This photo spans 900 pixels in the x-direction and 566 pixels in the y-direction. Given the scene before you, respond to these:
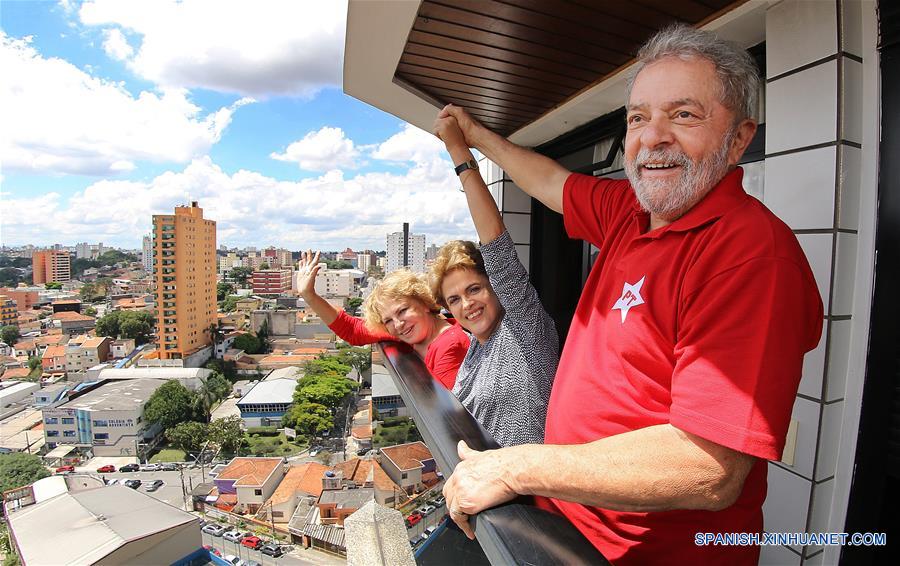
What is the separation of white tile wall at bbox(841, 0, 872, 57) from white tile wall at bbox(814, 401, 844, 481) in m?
0.87

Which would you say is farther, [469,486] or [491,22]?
[491,22]

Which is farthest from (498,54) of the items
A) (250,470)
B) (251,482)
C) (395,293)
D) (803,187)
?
(250,470)

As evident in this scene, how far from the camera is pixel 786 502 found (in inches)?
46.8

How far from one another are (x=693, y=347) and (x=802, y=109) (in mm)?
1010

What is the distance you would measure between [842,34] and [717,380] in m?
1.11

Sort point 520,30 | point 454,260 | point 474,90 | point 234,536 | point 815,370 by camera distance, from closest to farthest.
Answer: point 815,370, point 454,260, point 520,30, point 474,90, point 234,536

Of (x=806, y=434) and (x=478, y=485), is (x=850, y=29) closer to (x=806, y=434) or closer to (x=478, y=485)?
(x=806, y=434)

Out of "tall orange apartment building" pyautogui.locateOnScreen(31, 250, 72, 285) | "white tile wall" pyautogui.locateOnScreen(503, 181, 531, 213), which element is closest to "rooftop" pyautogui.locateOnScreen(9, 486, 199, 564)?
"white tile wall" pyautogui.locateOnScreen(503, 181, 531, 213)

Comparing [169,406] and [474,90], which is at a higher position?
[474,90]

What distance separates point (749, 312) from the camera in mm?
490

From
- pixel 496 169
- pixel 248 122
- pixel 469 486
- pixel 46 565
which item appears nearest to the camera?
pixel 469 486

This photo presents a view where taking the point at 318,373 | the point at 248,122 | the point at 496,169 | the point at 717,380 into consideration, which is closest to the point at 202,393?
the point at 318,373

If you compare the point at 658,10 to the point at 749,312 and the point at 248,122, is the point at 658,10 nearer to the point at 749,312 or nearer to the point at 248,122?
the point at 749,312

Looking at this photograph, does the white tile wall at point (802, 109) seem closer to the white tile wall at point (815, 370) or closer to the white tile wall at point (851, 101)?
the white tile wall at point (851, 101)
